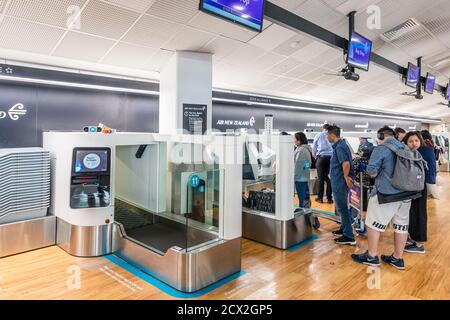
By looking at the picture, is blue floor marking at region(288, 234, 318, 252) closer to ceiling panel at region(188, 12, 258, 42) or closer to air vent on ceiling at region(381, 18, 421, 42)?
ceiling panel at region(188, 12, 258, 42)

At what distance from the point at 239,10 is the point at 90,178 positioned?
8.59 feet

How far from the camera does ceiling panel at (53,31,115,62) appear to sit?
4114 millimetres

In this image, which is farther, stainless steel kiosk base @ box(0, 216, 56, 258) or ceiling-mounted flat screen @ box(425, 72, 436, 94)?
ceiling-mounted flat screen @ box(425, 72, 436, 94)

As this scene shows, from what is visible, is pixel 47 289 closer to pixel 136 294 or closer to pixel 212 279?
pixel 136 294

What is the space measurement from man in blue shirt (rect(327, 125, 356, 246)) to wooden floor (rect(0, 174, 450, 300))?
225 millimetres

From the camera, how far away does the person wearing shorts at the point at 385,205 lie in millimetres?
3111

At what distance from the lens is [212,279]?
292 centimetres

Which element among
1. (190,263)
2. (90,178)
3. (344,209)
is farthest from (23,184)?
(344,209)

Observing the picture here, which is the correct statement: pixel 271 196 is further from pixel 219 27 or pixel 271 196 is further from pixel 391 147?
pixel 219 27

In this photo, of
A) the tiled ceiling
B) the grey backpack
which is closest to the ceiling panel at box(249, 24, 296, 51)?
the tiled ceiling

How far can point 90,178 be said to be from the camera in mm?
3648

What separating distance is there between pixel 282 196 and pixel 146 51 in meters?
3.09

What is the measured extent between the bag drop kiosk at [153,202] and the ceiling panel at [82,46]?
1.31 meters

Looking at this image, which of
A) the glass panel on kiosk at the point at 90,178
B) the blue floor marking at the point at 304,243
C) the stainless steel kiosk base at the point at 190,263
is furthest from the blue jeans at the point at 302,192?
the glass panel on kiosk at the point at 90,178
